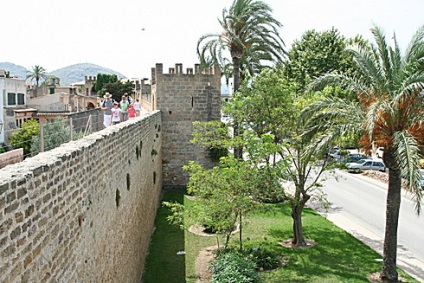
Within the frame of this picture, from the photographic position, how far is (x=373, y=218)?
19.4m

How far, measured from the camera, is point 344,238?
16266 millimetres

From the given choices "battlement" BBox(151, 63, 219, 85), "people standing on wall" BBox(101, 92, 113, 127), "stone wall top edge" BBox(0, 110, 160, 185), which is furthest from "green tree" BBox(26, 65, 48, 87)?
"stone wall top edge" BBox(0, 110, 160, 185)

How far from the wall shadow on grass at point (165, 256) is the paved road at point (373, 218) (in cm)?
618

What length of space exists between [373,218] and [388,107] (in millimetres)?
9663

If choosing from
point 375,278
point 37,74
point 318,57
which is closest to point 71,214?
point 375,278

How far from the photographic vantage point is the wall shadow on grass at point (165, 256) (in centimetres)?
1209

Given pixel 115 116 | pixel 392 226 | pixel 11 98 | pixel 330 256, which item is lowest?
pixel 330 256

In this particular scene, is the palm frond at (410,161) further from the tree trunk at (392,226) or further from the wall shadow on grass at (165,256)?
the wall shadow on grass at (165,256)

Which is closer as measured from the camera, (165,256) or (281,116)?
(165,256)

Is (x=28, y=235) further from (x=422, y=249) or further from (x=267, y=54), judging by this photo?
(x=267, y=54)

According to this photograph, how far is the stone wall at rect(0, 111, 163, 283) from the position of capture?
136 inches

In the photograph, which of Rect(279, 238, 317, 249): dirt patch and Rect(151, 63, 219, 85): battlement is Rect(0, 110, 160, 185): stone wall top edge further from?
Rect(151, 63, 219, 85): battlement

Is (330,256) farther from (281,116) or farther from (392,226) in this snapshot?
(281,116)

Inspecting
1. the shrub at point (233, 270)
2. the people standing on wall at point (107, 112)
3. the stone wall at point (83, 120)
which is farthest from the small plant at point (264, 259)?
the stone wall at point (83, 120)
